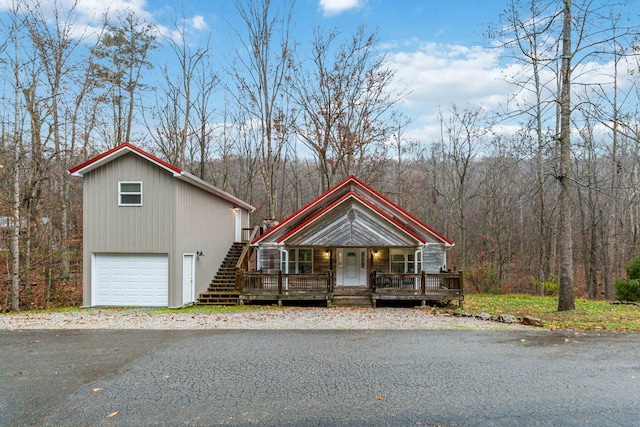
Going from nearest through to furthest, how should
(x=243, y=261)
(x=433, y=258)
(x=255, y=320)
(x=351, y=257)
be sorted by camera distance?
(x=255, y=320) → (x=433, y=258) → (x=351, y=257) → (x=243, y=261)

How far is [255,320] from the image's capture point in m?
11.2

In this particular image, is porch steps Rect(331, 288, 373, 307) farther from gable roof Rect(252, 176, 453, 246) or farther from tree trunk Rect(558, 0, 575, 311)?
tree trunk Rect(558, 0, 575, 311)

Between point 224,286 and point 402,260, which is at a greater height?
point 402,260

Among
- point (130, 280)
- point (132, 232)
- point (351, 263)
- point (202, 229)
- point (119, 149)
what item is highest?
point (119, 149)

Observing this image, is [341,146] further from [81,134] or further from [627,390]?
[627,390]

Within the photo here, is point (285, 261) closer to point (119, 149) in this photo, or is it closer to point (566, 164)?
point (119, 149)

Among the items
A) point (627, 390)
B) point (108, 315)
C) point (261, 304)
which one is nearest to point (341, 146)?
point (261, 304)

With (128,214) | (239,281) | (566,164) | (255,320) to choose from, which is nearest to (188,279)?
(239,281)

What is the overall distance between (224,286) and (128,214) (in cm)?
489

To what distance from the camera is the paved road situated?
4602 millimetres

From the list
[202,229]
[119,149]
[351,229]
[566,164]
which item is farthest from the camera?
[202,229]

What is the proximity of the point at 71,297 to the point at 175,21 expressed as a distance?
17.5 metres

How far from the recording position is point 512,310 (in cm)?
1337

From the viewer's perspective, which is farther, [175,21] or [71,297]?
[175,21]
